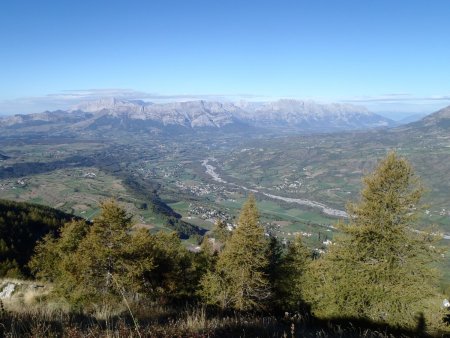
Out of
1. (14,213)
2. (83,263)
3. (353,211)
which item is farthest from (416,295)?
(14,213)

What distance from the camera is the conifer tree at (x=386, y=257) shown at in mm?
15836

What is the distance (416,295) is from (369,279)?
1.99 metres

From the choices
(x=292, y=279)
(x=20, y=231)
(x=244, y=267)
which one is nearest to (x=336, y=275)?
(x=244, y=267)

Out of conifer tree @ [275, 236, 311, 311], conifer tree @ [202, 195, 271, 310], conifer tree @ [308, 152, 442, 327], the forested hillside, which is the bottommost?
the forested hillside

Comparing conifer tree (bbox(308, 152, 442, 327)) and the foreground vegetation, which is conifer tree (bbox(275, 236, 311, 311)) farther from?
conifer tree (bbox(308, 152, 442, 327))

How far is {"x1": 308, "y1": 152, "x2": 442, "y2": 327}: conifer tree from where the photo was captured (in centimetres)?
1584

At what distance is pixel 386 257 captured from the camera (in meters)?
16.6

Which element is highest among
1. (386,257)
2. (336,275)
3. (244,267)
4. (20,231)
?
(386,257)

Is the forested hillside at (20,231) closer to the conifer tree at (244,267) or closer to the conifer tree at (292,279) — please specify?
the conifer tree at (244,267)

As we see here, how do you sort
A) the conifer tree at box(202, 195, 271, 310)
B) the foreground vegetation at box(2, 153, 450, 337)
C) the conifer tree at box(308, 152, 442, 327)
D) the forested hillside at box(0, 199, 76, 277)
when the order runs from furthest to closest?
1. the forested hillside at box(0, 199, 76, 277)
2. the conifer tree at box(202, 195, 271, 310)
3. the conifer tree at box(308, 152, 442, 327)
4. the foreground vegetation at box(2, 153, 450, 337)

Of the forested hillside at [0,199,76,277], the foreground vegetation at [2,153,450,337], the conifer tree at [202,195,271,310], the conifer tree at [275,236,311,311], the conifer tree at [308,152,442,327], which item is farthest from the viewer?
the forested hillside at [0,199,76,277]

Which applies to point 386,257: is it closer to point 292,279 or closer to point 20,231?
point 292,279

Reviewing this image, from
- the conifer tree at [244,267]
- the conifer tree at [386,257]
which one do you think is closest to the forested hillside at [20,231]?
the conifer tree at [244,267]

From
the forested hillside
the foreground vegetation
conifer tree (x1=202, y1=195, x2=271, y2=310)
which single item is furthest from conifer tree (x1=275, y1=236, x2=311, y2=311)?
the forested hillside
